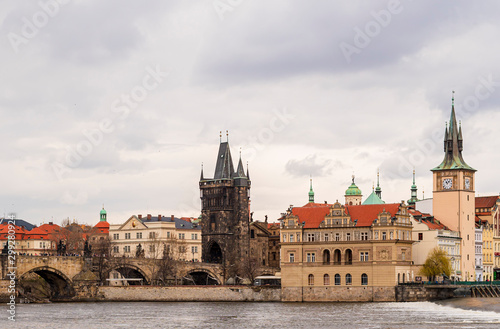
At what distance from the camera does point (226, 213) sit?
178 metres

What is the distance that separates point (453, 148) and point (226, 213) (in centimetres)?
4757

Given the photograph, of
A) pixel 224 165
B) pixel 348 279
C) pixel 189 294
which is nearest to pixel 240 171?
pixel 224 165

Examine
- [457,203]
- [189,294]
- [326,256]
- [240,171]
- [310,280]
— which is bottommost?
[189,294]

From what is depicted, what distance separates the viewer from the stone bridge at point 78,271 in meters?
134

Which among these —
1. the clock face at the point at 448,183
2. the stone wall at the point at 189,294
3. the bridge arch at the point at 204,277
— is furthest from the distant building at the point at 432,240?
the bridge arch at the point at 204,277

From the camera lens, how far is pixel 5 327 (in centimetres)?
8650

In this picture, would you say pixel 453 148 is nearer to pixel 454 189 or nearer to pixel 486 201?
pixel 454 189

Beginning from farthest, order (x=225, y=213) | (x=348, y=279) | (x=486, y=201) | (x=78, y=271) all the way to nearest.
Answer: (x=225, y=213), (x=486, y=201), (x=78, y=271), (x=348, y=279)

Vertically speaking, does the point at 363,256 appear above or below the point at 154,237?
below

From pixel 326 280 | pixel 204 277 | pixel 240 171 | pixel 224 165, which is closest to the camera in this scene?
pixel 326 280

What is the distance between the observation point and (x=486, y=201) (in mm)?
165500

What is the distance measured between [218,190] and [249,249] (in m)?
11.1

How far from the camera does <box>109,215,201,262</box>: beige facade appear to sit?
187m

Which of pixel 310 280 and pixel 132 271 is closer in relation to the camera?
pixel 310 280
